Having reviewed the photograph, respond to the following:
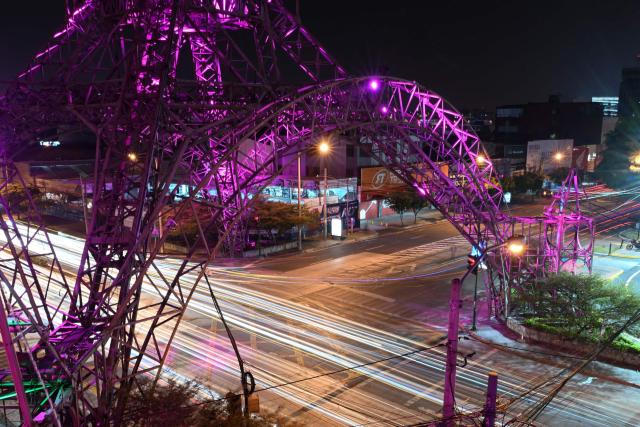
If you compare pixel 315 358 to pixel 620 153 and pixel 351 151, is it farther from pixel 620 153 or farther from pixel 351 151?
pixel 620 153

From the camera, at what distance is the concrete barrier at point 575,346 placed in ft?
60.5

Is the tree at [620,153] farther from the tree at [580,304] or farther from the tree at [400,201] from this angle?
the tree at [580,304]

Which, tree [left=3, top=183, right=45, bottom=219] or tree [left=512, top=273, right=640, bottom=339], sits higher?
tree [left=3, top=183, right=45, bottom=219]

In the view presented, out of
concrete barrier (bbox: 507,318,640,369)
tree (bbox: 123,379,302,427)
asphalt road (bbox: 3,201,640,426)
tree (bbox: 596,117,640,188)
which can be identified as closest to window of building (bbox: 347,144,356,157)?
asphalt road (bbox: 3,201,640,426)

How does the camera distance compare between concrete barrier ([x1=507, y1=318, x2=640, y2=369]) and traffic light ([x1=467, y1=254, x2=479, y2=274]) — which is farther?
concrete barrier ([x1=507, y1=318, x2=640, y2=369])

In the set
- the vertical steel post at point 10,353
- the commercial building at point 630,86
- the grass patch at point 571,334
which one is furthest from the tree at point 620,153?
the vertical steel post at point 10,353

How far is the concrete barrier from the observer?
1844cm

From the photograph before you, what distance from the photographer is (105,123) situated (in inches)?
426

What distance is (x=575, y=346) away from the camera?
19641 millimetres

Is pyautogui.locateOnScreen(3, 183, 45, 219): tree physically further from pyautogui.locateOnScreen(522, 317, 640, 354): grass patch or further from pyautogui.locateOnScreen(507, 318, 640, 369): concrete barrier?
pyautogui.locateOnScreen(522, 317, 640, 354): grass patch

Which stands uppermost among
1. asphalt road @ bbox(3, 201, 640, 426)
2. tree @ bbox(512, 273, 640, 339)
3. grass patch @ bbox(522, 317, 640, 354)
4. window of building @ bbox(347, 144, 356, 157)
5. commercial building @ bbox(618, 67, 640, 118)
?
commercial building @ bbox(618, 67, 640, 118)

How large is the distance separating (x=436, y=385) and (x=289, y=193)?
89.9ft

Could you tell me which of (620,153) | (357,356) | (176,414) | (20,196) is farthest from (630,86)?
(176,414)

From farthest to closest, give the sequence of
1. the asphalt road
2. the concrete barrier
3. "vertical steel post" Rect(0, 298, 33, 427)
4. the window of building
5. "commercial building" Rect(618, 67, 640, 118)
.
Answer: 1. "commercial building" Rect(618, 67, 640, 118)
2. the window of building
3. the concrete barrier
4. the asphalt road
5. "vertical steel post" Rect(0, 298, 33, 427)
